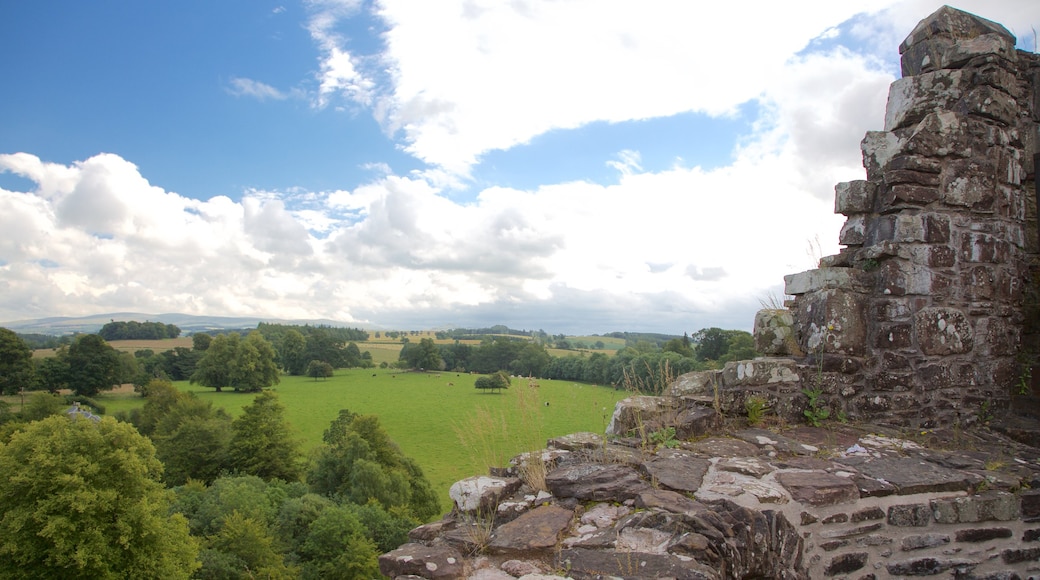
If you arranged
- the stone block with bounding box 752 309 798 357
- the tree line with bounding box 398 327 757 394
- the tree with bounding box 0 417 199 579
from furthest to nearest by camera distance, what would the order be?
the tree with bounding box 0 417 199 579 < the tree line with bounding box 398 327 757 394 < the stone block with bounding box 752 309 798 357

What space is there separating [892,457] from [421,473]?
34.3 meters

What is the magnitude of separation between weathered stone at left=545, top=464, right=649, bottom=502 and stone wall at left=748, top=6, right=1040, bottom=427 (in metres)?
2.16

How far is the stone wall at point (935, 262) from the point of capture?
5.07m

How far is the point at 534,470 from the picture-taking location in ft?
11.7

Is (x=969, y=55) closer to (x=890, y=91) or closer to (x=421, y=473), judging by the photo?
(x=890, y=91)

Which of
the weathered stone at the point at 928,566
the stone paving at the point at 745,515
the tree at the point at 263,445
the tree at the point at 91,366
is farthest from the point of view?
the tree at the point at 91,366

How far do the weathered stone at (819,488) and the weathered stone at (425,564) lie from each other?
194 cm

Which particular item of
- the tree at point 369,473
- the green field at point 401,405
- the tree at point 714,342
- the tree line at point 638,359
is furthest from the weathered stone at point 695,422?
the tree at point 369,473

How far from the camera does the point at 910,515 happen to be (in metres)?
3.49

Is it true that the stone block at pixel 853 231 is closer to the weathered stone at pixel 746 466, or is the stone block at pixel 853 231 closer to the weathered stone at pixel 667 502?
the weathered stone at pixel 746 466

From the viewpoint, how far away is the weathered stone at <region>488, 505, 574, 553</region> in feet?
8.86

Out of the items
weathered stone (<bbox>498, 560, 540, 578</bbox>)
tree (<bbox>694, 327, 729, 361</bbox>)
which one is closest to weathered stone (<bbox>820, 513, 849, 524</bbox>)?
weathered stone (<bbox>498, 560, 540, 578</bbox>)

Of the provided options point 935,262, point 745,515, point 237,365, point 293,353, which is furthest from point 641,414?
point 293,353

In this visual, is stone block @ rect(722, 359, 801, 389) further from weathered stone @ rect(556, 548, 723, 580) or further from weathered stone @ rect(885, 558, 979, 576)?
weathered stone @ rect(556, 548, 723, 580)
